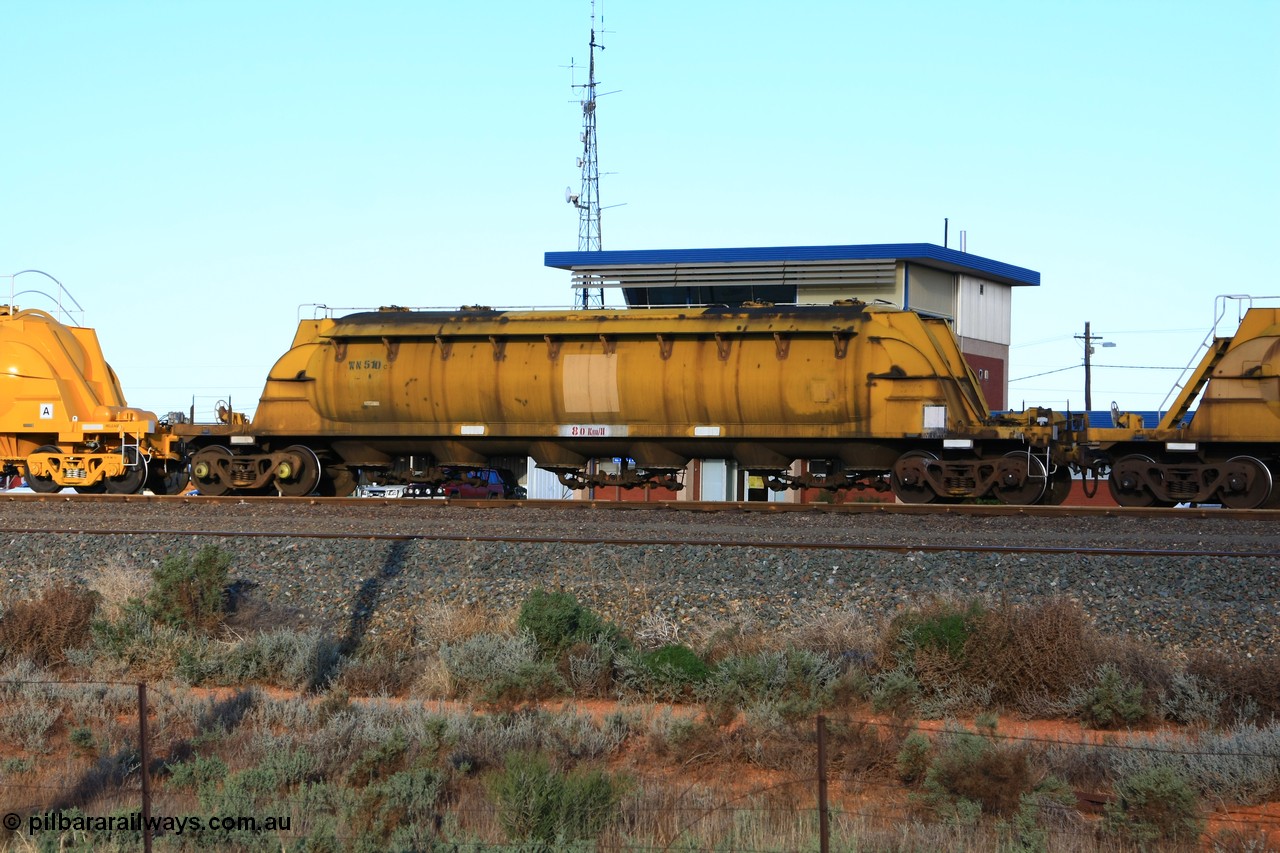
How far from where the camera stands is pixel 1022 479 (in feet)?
66.3

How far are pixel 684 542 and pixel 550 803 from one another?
24.9ft

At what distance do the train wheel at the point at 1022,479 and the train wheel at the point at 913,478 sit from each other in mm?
1120

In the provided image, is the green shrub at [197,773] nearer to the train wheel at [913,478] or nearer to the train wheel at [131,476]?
the train wheel at [913,478]

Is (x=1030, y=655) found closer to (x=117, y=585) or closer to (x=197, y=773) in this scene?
(x=197, y=773)

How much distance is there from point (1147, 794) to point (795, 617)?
473cm

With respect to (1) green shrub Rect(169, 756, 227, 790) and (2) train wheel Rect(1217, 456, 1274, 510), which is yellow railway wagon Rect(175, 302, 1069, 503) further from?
(1) green shrub Rect(169, 756, 227, 790)

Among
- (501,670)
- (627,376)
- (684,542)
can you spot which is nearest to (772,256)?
(627,376)

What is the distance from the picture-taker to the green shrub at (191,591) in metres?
12.5

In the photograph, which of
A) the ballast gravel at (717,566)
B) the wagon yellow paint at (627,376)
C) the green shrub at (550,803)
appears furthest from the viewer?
the wagon yellow paint at (627,376)

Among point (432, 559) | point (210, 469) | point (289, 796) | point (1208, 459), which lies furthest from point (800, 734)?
point (210, 469)

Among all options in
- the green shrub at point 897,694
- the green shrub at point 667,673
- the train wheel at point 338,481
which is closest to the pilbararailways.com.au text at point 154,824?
the green shrub at point 667,673

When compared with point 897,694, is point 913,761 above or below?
below

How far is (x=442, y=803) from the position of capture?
27.6 ft

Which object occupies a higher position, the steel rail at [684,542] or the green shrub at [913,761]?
the steel rail at [684,542]
